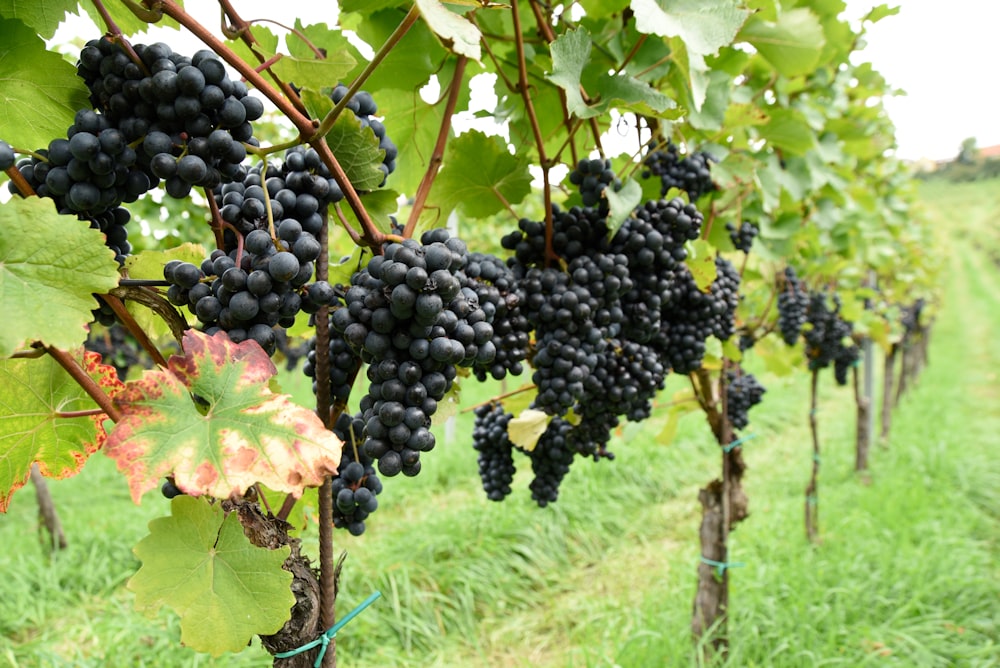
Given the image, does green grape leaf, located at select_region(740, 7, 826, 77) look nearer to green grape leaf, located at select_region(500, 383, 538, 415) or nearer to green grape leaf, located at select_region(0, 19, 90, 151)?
green grape leaf, located at select_region(500, 383, 538, 415)

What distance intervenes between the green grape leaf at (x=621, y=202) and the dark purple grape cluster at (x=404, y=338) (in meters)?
0.49

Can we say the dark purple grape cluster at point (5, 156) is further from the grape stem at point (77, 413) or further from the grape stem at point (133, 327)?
the grape stem at point (77, 413)

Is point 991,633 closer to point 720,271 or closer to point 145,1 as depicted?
point 720,271

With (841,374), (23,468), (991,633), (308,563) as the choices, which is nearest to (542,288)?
(308,563)

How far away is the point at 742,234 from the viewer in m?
2.32

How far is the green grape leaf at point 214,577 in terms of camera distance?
2.76ft

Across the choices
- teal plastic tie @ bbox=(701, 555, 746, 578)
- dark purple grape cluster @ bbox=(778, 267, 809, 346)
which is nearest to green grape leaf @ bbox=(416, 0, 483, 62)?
teal plastic tie @ bbox=(701, 555, 746, 578)

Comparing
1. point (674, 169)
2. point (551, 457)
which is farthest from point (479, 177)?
point (551, 457)

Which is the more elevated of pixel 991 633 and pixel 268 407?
pixel 268 407

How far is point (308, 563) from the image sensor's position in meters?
1.02

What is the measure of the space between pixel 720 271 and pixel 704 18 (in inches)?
42.6

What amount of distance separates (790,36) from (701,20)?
92cm

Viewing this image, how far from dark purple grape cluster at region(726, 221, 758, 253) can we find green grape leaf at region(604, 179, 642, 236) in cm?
108

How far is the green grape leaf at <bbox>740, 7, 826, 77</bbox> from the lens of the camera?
179 cm
